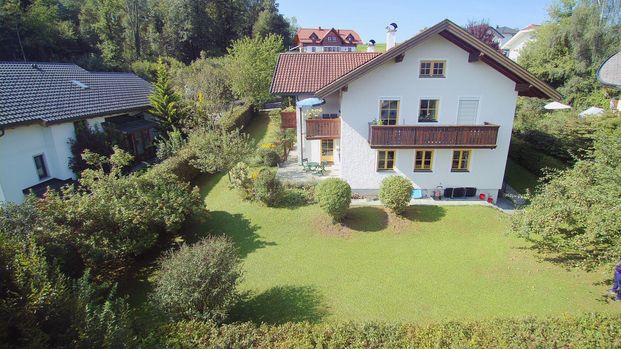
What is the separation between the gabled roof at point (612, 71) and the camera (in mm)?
17542

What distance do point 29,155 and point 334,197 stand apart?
16.7m

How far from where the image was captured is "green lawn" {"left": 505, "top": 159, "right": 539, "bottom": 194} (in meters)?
20.8

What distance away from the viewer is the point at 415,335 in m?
7.22

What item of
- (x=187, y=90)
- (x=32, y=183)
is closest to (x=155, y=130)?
(x=187, y=90)

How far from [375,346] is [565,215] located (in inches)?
351

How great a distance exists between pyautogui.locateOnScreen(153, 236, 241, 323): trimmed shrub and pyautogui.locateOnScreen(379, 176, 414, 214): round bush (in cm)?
912

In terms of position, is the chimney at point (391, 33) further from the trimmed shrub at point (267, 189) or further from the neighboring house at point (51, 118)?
the neighboring house at point (51, 118)

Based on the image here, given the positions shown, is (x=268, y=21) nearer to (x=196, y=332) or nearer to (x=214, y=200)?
(x=214, y=200)

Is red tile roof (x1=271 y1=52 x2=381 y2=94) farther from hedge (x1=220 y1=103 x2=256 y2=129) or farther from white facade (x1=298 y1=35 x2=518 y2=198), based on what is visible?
hedge (x1=220 y1=103 x2=256 y2=129)

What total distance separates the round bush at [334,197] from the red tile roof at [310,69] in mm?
9323

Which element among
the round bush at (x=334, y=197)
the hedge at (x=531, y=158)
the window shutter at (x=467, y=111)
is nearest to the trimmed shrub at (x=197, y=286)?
the round bush at (x=334, y=197)

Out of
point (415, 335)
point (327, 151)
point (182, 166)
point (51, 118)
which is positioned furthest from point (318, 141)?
point (415, 335)

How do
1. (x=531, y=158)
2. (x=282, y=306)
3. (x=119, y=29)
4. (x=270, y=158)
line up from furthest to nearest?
(x=119, y=29), (x=270, y=158), (x=531, y=158), (x=282, y=306)

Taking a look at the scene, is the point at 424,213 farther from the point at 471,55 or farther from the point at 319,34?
the point at 319,34
